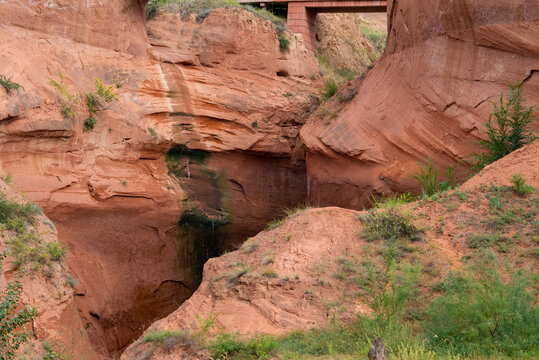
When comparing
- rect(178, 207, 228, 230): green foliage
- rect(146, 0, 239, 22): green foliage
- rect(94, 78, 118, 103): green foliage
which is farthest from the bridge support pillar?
rect(94, 78, 118, 103): green foliage

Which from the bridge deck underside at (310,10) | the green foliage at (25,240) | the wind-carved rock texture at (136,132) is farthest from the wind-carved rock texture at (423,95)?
the green foliage at (25,240)

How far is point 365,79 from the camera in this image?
527 inches

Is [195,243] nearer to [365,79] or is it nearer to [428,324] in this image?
[365,79]

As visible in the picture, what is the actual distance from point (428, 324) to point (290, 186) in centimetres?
944

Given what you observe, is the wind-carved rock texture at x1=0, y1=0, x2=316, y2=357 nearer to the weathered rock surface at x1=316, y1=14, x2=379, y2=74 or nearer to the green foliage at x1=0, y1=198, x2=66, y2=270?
the green foliage at x1=0, y1=198, x2=66, y2=270

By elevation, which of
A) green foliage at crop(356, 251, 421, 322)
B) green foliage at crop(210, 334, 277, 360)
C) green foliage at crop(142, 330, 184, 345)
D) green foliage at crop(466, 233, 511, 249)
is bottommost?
green foliage at crop(142, 330, 184, 345)

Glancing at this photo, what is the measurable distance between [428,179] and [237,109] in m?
5.94

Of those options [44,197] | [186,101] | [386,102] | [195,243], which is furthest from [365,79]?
[44,197]

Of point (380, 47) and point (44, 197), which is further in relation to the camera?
point (380, 47)

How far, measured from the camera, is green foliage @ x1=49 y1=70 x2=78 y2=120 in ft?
39.0

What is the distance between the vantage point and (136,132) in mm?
13039

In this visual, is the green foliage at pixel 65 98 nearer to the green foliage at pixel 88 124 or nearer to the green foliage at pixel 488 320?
the green foliage at pixel 88 124

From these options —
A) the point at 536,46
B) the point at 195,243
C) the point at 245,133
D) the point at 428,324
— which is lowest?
the point at 195,243

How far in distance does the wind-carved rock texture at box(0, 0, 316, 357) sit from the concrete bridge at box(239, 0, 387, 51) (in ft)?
7.43
